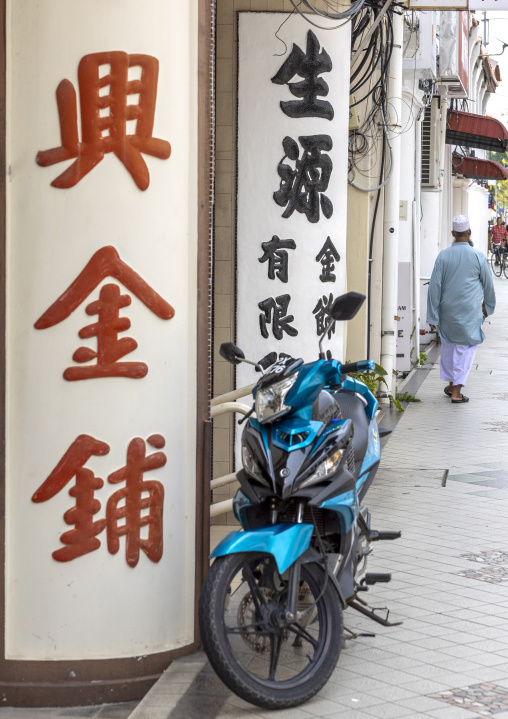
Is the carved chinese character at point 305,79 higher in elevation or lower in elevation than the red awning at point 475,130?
lower

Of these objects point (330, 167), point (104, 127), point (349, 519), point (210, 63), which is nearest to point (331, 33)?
point (330, 167)

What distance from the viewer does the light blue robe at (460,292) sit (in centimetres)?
1282

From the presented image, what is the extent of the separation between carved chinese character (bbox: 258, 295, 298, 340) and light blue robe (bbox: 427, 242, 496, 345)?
19.4 feet

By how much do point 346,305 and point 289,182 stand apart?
336 cm

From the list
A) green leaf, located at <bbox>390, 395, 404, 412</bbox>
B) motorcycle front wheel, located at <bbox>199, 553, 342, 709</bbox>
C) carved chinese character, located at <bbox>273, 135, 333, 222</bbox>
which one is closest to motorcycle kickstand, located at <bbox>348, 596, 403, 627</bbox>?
motorcycle front wheel, located at <bbox>199, 553, 342, 709</bbox>

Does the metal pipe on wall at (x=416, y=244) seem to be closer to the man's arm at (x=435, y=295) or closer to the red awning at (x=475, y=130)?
the man's arm at (x=435, y=295)

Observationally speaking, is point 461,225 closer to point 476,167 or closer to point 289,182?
point 289,182

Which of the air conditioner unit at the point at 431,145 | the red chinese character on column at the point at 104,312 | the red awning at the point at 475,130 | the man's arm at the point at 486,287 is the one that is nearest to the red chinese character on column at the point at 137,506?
the red chinese character on column at the point at 104,312

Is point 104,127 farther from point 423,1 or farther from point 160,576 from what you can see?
point 423,1

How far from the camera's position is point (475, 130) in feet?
74.7

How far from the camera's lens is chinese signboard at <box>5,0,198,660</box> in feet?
13.8

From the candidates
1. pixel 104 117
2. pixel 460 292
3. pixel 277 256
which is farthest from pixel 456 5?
pixel 104 117

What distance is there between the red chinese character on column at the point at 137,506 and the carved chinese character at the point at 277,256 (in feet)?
10.0

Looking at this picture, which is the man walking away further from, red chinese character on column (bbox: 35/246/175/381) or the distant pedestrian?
red chinese character on column (bbox: 35/246/175/381)
